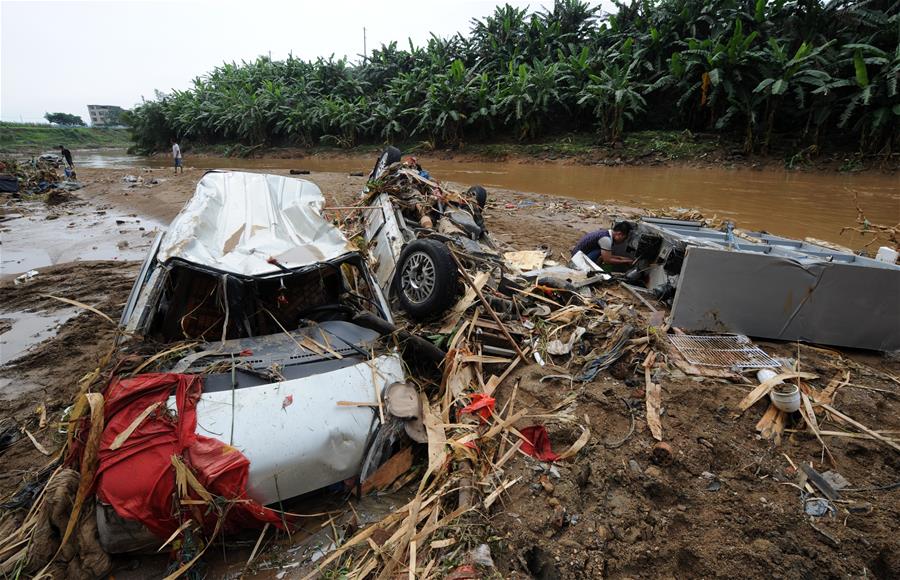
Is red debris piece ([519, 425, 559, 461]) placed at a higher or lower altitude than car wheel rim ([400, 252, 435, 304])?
lower

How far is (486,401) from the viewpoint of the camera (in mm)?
3408

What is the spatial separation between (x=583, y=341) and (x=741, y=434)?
4.96 ft

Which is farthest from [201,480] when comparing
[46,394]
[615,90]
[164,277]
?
[615,90]

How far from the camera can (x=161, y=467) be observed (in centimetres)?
229

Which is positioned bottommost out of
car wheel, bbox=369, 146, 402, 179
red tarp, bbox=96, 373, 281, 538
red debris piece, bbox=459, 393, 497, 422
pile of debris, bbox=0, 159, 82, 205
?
red debris piece, bbox=459, 393, 497, 422

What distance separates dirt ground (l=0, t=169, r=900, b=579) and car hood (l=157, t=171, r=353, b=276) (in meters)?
1.62

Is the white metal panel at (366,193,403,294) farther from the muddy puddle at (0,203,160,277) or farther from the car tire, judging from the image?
the muddy puddle at (0,203,160,277)

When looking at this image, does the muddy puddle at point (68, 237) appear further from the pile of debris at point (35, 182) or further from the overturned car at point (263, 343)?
the overturned car at point (263, 343)

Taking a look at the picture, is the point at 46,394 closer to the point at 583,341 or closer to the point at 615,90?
the point at 583,341

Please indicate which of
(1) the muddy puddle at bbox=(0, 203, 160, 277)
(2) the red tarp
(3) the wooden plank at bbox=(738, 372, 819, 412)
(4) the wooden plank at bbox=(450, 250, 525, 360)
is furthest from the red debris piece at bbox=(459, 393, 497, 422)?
(1) the muddy puddle at bbox=(0, 203, 160, 277)

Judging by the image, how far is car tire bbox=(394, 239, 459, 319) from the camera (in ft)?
14.0

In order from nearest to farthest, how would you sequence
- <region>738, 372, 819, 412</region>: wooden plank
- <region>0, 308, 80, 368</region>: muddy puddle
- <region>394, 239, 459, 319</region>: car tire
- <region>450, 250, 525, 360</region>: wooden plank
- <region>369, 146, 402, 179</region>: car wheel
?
<region>738, 372, 819, 412</region>: wooden plank, <region>450, 250, 525, 360</region>: wooden plank, <region>394, 239, 459, 319</region>: car tire, <region>0, 308, 80, 368</region>: muddy puddle, <region>369, 146, 402, 179</region>: car wheel

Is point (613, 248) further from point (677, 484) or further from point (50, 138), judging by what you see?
point (50, 138)

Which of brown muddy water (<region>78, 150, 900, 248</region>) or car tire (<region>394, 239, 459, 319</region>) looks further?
brown muddy water (<region>78, 150, 900, 248</region>)
